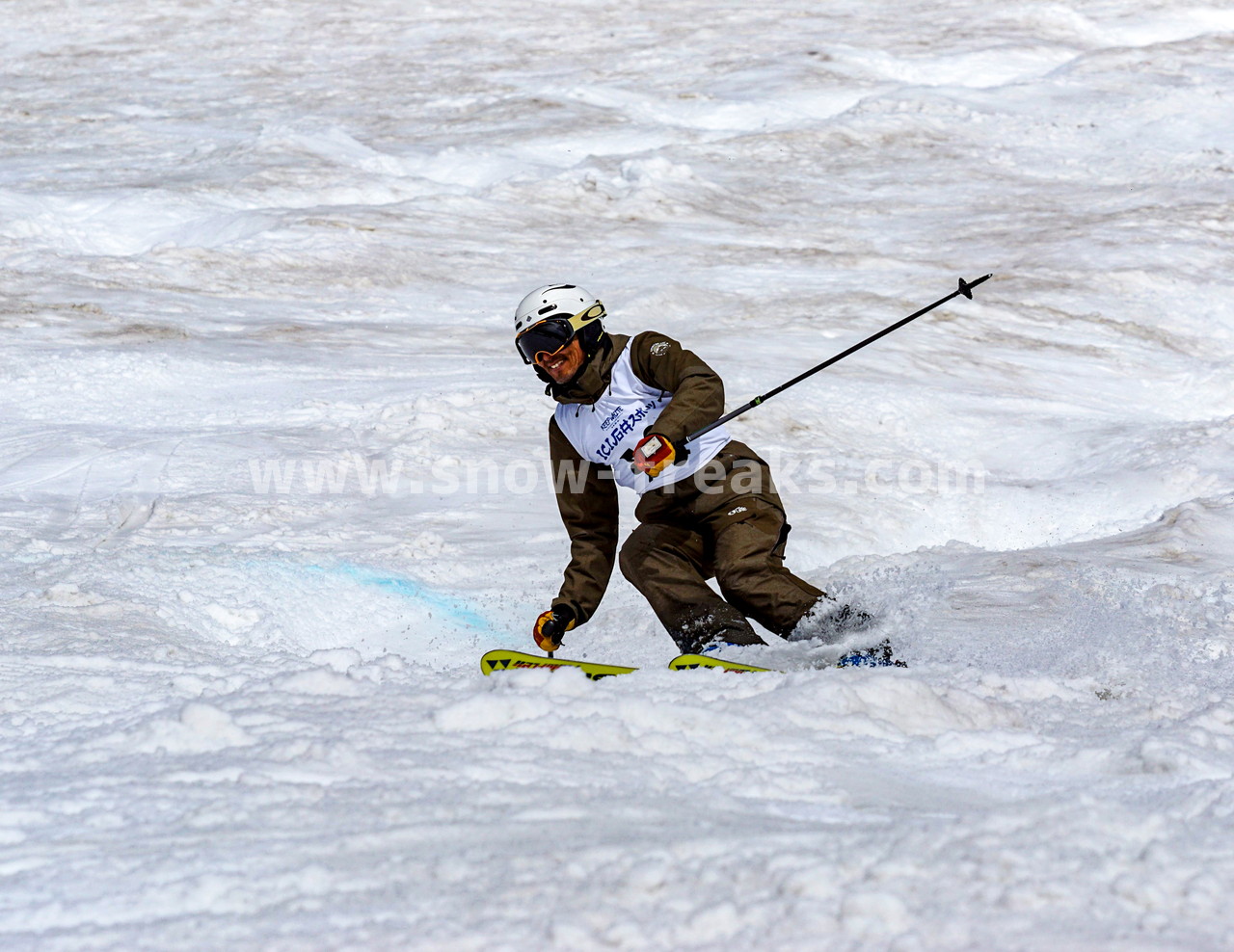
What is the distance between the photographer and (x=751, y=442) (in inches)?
392

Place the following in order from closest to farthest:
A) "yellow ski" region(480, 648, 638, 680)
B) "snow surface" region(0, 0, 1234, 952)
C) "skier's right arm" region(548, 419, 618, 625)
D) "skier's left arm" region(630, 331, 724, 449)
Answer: "snow surface" region(0, 0, 1234, 952) < "yellow ski" region(480, 648, 638, 680) < "skier's left arm" region(630, 331, 724, 449) < "skier's right arm" region(548, 419, 618, 625)

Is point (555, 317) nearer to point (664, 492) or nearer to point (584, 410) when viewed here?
point (584, 410)

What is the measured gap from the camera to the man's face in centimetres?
528

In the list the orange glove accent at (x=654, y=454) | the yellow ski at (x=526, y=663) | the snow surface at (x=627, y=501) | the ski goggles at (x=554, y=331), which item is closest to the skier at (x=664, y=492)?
the ski goggles at (x=554, y=331)

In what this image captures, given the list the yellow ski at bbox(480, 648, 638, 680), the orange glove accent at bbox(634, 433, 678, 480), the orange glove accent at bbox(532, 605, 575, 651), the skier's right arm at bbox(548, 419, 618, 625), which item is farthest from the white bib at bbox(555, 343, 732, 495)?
the yellow ski at bbox(480, 648, 638, 680)

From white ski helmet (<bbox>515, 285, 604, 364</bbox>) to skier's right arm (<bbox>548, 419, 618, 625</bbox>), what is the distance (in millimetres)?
455

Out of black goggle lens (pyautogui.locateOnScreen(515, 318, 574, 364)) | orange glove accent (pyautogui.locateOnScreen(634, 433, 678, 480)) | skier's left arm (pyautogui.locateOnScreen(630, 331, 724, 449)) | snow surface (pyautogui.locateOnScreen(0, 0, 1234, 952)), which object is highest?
black goggle lens (pyautogui.locateOnScreen(515, 318, 574, 364))

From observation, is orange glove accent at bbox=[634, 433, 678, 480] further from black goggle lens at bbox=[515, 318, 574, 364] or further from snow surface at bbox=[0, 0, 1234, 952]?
snow surface at bbox=[0, 0, 1234, 952]

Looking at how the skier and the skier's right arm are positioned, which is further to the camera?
the skier's right arm

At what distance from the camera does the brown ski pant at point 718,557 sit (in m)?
5.21

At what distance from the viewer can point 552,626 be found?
5.38 m

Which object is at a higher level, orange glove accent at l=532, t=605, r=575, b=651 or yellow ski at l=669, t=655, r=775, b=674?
yellow ski at l=669, t=655, r=775, b=674

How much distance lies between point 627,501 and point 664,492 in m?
3.60

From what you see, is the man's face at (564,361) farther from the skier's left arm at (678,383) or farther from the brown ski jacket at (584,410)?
the skier's left arm at (678,383)
